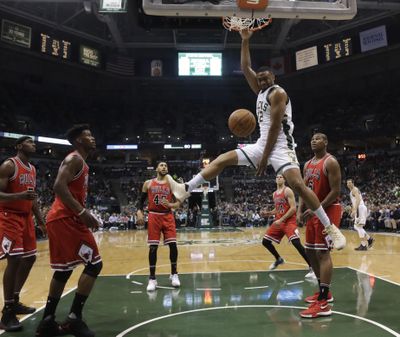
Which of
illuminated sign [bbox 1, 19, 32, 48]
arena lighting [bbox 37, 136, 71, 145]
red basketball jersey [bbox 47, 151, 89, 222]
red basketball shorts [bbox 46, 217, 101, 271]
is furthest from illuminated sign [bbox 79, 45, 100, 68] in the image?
red basketball shorts [bbox 46, 217, 101, 271]

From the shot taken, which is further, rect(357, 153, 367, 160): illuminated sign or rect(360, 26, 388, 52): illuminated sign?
rect(357, 153, 367, 160): illuminated sign

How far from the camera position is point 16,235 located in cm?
485

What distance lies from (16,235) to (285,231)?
4798mm

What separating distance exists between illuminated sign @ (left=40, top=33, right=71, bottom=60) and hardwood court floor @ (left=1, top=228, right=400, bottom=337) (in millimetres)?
19516

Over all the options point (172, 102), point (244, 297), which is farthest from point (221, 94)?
point (244, 297)

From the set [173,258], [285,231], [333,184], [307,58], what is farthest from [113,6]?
[307,58]

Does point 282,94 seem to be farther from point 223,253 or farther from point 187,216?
point 187,216

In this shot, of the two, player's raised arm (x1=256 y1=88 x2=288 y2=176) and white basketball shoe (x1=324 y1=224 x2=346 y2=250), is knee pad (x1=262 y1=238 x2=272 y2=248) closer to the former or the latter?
white basketball shoe (x1=324 y1=224 x2=346 y2=250)

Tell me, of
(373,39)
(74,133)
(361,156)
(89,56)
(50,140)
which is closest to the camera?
(74,133)

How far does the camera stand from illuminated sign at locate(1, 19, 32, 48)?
23.3m

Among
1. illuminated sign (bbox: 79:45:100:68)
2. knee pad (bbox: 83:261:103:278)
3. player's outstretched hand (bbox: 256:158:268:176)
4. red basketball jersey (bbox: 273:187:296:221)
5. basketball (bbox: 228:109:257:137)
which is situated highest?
illuminated sign (bbox: 79:45:100:68)

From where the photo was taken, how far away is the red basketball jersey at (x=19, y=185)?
16.2 ft

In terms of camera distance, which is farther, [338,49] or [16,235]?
[338,49]

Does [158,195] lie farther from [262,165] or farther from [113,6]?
[113,6]
